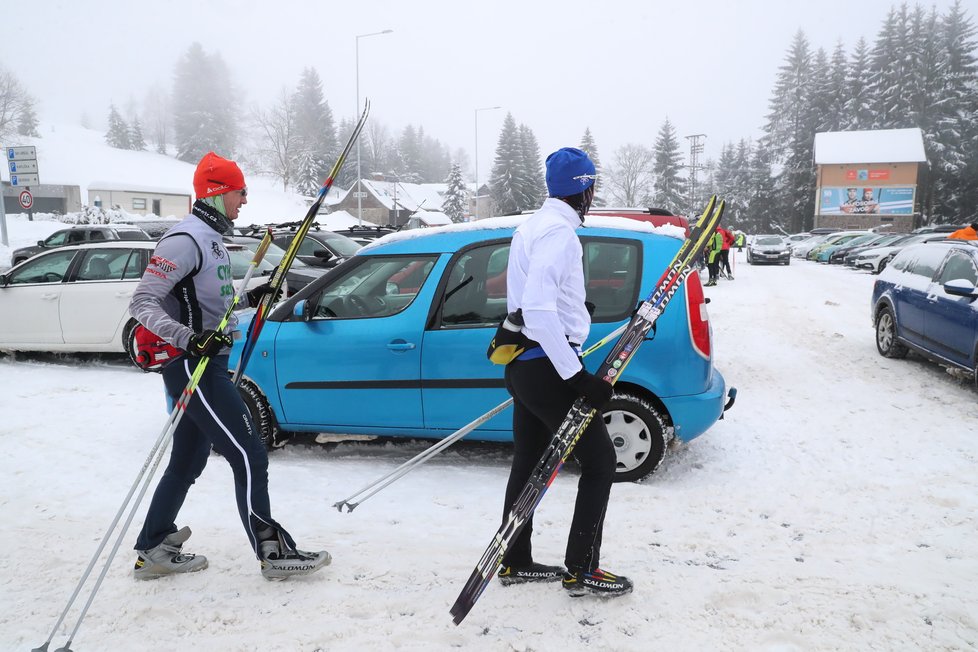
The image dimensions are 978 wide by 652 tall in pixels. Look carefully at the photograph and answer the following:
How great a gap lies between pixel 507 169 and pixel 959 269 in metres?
64.2

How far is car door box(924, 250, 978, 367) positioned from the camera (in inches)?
270

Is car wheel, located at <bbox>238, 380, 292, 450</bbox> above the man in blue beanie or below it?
below

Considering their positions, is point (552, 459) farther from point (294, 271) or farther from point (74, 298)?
point (294, 271)

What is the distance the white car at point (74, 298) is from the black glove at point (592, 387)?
708 cm

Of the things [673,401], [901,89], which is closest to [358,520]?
[673,401]

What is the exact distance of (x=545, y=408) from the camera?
2.86 meters

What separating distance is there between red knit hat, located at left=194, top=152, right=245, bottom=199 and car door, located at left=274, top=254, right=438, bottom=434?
5.79 ft

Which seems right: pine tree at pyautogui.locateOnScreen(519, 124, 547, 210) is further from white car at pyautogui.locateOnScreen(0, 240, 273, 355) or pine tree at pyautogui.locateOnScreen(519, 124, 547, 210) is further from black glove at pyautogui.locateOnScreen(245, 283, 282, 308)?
black glove at pyautogui.locateOnScreen(245, 283, 282, 308)

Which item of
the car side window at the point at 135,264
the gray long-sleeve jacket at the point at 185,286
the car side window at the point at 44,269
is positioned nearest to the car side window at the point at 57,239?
the car side window at the point at 44,269

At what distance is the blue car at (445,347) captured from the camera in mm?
4492

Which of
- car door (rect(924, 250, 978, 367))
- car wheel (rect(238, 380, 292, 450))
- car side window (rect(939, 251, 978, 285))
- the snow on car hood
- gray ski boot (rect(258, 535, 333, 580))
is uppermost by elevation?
the snow on car hood

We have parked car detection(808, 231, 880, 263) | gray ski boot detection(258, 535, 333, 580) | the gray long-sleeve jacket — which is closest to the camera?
the gray long-sleeve jacket

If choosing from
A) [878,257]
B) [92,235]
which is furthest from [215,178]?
[878,257]

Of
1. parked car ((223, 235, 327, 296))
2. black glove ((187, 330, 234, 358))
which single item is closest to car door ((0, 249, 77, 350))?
parked car ((223, 235, 327, 296))
